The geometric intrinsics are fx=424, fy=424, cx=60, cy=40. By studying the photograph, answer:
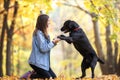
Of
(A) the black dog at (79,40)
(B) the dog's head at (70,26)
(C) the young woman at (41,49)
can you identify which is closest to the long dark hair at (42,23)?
(C) the young woman at (41,49)

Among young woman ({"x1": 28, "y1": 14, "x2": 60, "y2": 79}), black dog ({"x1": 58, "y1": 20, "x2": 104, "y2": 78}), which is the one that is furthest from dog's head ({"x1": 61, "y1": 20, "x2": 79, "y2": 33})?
young woman ({"x1": 28, "y1": 14, "x2": 60, "y2": 79})

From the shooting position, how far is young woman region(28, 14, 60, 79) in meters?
10.2

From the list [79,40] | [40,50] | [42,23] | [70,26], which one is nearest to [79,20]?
[70,26]

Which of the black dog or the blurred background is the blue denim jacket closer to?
the black dog

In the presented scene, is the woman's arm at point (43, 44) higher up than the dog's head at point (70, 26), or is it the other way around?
the dog's head at point (70, 26)

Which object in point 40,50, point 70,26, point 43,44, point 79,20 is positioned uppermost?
point 70,26

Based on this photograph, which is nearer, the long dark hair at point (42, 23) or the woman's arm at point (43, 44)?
the woman's arm at point (43, 44)

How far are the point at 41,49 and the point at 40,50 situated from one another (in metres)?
0.05

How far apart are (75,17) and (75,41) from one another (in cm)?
3735

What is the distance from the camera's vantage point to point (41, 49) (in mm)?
10156

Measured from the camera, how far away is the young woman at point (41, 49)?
1019 centimetres

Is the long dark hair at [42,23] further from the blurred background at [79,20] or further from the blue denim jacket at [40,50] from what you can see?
the blurred background at [79,20]

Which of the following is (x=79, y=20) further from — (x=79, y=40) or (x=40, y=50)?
(x=40, y=50)

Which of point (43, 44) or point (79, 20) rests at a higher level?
point (43, 44)
